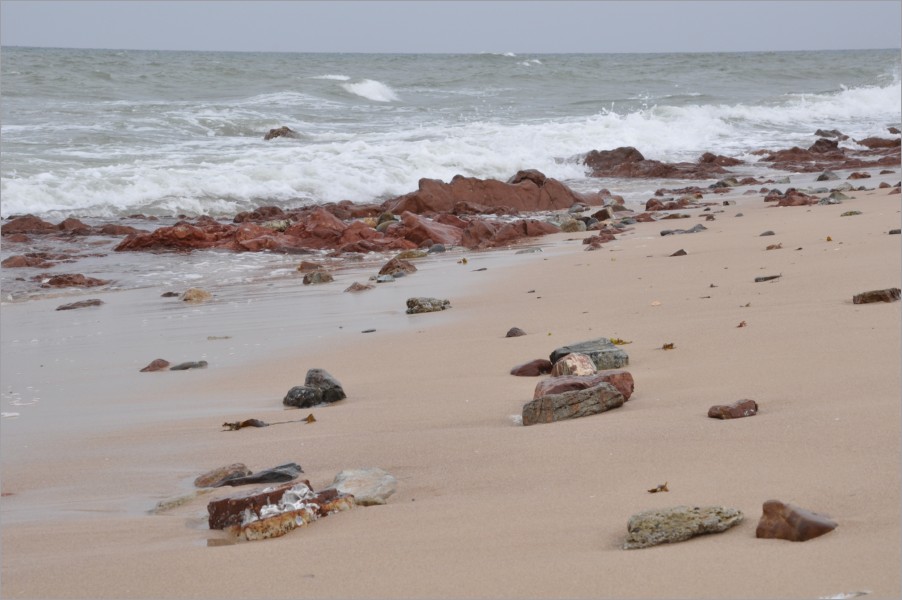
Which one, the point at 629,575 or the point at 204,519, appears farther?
the point at 204,519

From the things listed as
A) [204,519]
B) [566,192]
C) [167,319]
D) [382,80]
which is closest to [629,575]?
[204,519]

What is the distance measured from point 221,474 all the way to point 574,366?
1431mm

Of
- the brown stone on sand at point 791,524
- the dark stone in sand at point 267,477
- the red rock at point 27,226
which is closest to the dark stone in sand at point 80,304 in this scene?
the red rock at point 27,226

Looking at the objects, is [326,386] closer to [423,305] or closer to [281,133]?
[423,305]

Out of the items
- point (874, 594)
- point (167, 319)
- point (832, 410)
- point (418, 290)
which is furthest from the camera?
point (418, 290)

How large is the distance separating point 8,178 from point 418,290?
8.74 metres

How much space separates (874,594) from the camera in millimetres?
1610

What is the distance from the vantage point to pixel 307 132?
21.4 m

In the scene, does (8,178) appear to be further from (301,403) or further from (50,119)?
(301,403)

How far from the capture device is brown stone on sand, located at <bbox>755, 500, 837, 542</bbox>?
6.24 feet

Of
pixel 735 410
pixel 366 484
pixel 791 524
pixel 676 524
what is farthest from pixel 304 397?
pixel 791 524

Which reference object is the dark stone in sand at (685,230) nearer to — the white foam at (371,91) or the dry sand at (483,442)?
the dry sand at (483,442)

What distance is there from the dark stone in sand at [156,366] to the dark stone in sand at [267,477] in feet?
7.21

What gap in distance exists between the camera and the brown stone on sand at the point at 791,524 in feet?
6.24
